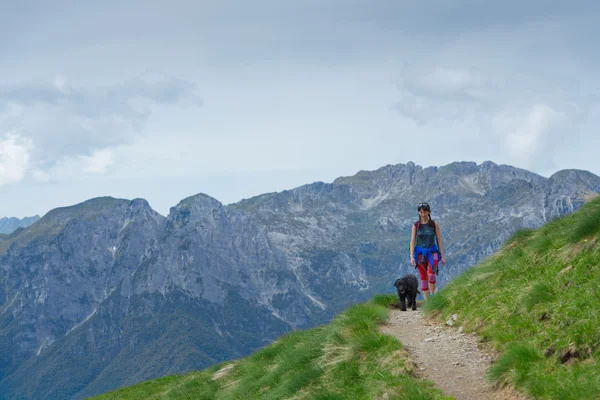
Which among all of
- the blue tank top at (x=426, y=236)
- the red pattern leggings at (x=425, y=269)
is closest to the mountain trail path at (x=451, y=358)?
the red pattern leggings at (x=425, y=269)

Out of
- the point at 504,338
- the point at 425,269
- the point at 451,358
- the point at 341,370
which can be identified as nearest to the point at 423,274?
the point at 425,269

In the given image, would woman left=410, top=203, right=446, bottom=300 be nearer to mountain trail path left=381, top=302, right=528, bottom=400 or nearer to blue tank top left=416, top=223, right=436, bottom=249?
blue tank top left=416, top=223, right=436, bottom=249

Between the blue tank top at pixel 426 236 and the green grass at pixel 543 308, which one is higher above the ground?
the blue tank top at pixel 426 236

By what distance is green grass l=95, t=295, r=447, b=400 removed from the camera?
10.8 metres

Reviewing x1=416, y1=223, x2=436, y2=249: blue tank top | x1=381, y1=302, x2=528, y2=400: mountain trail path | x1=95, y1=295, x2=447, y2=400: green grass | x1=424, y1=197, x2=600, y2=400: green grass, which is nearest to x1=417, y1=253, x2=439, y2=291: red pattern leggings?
x1=416, y1=223, x2=436, y2=249: blue tank top

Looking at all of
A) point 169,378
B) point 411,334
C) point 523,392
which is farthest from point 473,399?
point 169,378

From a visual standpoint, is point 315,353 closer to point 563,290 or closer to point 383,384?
point 383,384

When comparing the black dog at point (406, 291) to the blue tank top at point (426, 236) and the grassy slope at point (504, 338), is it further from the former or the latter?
the grassy slope at point (504, 338)

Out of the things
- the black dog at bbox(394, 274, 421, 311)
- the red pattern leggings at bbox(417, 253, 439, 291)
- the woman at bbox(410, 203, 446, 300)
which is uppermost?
the woman at bbox(410, 203, 446, 300)

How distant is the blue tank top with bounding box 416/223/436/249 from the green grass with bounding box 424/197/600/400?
1.96 meters

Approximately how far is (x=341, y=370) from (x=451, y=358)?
8.45 ft

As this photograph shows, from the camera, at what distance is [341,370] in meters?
12.8

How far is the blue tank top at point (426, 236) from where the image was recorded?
20797 mm

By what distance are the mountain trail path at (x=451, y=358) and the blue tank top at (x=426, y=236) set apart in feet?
14.4
